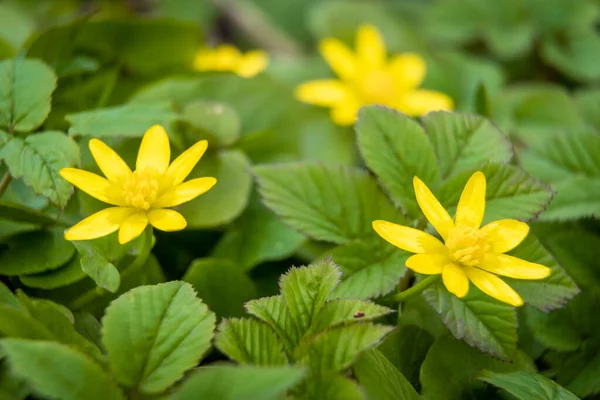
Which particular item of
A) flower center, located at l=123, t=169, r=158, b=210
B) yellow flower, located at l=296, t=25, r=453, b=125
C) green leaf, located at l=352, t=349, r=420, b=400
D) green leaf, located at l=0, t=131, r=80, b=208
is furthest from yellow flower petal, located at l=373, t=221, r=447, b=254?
yellow flower, located at l=296, t=25, r=453, b=125

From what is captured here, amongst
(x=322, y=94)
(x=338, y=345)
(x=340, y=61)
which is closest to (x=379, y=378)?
(x=338, y=345)

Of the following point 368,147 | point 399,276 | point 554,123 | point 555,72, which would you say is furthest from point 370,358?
point 555,72

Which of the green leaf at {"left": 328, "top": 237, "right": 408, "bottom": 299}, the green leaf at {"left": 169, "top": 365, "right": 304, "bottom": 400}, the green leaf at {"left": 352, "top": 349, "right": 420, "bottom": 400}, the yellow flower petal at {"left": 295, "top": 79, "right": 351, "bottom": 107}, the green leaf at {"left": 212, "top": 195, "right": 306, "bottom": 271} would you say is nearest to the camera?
the green leaf at {"left": 169, "top": 365, "right": 304, "bottom": 400}

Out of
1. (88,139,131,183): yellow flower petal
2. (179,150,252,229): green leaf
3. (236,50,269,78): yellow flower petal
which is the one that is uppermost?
(88,139,131,183): yellow flower petal

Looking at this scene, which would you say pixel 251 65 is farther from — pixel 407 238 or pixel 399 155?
pixel 407 238

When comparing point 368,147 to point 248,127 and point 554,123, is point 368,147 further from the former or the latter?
point 554,123

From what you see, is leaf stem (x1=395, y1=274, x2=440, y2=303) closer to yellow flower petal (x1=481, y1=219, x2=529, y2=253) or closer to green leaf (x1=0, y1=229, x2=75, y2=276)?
yellow flower petal (x1=481, y1=219, x2=529, y2=253)
